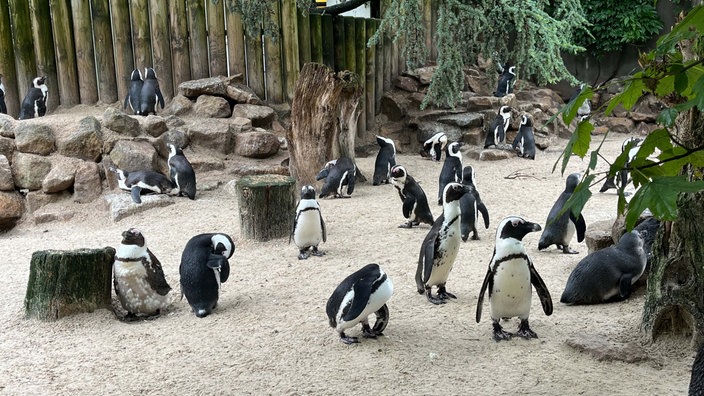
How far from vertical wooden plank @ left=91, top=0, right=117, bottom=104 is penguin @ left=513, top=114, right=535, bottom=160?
20.0 ft

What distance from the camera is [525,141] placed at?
10.8 m

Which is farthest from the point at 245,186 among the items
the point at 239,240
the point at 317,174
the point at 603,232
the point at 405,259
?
the point at 603,232

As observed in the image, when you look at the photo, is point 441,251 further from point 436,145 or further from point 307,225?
point 436,145

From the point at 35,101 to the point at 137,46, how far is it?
1.55m

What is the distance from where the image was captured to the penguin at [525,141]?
1072 centimetres

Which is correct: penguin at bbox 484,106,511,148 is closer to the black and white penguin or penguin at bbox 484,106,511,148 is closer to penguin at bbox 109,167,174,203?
penguin at bbox 109,167,174,203

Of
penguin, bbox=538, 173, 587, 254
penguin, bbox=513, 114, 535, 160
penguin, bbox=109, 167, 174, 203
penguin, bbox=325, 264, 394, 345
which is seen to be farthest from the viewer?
penguin, bbox=513, 114, 535, 160

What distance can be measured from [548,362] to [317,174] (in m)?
5.31

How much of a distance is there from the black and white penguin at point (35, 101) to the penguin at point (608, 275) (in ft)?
23.2

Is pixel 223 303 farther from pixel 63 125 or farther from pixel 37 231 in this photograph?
pixel 63 125

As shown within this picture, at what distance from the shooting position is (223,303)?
4.62 meters

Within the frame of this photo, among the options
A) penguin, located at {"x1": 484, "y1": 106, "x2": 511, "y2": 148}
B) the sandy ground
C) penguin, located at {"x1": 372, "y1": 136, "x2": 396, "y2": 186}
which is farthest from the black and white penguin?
penguin, located at {"x1": 484, "y1": 106, "x2": 511, "y2": 148}

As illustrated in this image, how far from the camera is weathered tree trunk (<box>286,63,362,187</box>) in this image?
832cm

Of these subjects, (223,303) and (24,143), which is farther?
(24,143)
